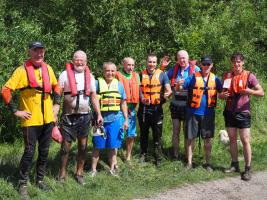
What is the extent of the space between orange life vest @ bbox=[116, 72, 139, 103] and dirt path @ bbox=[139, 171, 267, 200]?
1658 millimetres

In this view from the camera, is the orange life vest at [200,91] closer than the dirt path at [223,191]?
No

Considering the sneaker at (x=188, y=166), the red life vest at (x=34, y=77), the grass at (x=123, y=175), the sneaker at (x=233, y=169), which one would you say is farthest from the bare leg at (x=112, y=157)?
the sneaker at (x=233, y=169)

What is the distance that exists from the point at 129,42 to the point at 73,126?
535cm

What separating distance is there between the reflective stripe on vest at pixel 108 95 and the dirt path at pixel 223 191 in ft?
4.98

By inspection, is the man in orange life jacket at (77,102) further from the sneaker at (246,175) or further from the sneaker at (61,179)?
the sneaker at (246,175)

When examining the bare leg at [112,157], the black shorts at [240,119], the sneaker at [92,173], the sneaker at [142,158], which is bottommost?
the sneaker at [92,173]

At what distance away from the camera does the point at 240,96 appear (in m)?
6.84

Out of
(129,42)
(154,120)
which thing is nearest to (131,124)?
(154,120)

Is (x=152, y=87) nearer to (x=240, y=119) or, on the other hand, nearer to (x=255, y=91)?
(x=240, y=119)

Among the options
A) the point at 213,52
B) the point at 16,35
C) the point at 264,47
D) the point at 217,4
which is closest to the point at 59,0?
the point at 16,35

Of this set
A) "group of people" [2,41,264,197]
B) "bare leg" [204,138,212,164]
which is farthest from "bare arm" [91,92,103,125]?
"bare leg" [204,138,212,164]

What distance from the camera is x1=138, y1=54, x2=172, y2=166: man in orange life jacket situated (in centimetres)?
716

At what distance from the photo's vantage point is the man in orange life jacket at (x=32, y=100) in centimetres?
547

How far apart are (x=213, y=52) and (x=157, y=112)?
6.07 m
